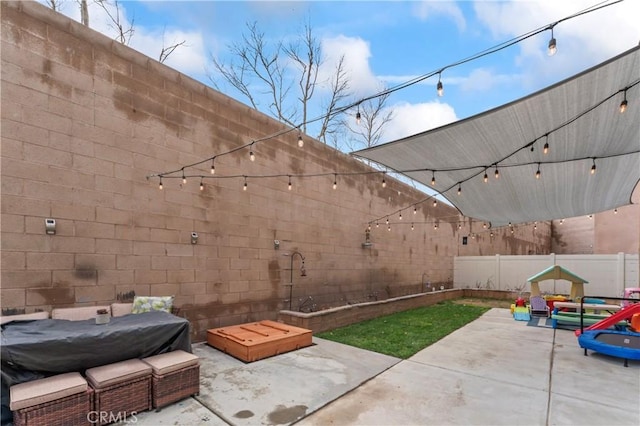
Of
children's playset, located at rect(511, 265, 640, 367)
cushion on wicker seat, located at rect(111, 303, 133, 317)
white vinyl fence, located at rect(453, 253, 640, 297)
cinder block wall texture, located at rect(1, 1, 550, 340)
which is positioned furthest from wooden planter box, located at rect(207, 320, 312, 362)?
white vinyl fence, located at rect(453, 253, 640, 297)

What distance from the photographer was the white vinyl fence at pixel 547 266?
10406 millimetres

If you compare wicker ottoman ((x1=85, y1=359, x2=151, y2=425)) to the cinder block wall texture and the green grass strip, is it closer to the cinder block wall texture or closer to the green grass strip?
the cinder block wall texture

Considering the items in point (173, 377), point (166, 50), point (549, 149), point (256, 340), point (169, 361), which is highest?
point (166, 50)

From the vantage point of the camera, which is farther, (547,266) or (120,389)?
(547,266)

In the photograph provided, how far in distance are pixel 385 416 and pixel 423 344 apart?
2726 mm

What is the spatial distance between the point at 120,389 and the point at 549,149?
595cm

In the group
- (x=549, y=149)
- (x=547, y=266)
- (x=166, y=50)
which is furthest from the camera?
(x=547, y=266)

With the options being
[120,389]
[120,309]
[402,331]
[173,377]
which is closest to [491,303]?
[402,331]

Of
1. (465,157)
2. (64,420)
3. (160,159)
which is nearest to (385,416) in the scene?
(64,420)

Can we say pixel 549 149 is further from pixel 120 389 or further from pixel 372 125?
pixel 372 125

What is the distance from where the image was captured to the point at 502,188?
669 cm

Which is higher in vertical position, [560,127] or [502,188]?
[560,127]

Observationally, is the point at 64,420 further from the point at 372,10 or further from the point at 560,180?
the point at 560,180

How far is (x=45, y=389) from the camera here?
2.47m
